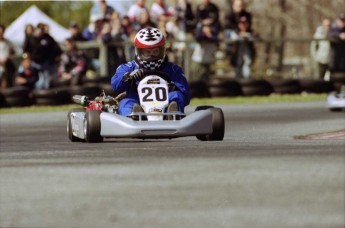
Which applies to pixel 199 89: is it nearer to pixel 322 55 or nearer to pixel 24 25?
pixel 322 55

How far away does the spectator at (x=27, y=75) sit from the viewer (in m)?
22.0

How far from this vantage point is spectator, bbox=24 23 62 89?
22.5 metres

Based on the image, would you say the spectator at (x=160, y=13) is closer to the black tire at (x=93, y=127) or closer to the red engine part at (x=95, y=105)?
the red engine part at (x=95, y=105)

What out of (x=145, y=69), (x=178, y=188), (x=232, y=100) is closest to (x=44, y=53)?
(x=232, y=100)

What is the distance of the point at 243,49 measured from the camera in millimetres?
23656

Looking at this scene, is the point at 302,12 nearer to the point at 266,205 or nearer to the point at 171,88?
the point at 171,88

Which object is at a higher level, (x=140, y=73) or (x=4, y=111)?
(x=140, y=73)

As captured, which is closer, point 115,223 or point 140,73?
point 115,223

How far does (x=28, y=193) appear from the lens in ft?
24.6

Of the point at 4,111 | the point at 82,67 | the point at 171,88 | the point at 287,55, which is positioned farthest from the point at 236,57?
the point at 287,55

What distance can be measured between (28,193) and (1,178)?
25.6 inches

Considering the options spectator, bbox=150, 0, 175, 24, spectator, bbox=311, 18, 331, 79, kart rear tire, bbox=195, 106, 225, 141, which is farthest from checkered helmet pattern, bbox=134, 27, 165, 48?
spectator, bbox=311, 18, 331, 79

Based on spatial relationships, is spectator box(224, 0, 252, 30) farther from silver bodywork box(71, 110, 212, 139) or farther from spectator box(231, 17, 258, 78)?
silver bodywork box(71, 110, 212, 139)

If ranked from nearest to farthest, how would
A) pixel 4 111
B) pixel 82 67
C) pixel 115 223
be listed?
pixel 115 223, pixel 4 111, pixel 82 67
